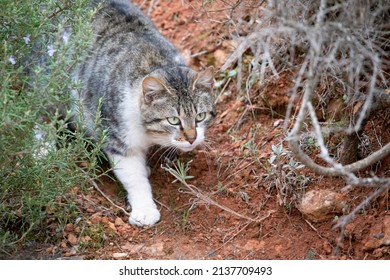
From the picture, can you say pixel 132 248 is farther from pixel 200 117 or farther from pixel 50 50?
pixel 50 50

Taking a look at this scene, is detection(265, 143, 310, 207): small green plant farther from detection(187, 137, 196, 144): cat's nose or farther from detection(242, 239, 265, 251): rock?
detection(187, 137, 196, 144): cat's nose

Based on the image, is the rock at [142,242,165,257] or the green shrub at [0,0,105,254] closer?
the green shrub at [0,0,105,254]

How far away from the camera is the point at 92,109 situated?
4344 mm

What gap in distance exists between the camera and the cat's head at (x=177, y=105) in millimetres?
3947

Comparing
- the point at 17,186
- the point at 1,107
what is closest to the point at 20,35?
the point at 1,107

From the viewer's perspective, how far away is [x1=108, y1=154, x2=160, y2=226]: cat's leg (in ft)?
13.1

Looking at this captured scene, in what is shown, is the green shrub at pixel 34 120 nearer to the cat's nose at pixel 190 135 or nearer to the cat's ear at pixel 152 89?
the cat's ear at pixel 152 89

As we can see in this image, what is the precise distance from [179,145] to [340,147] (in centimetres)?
97

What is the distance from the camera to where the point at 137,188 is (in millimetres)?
4133

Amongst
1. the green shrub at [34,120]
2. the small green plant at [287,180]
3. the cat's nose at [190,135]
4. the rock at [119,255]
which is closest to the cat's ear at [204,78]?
the cat's nose at [190,135]

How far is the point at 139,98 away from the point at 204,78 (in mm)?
427

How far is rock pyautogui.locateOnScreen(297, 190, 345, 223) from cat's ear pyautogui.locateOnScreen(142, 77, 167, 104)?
108cm

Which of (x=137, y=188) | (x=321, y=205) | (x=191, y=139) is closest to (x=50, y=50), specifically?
(x=191, y=139)

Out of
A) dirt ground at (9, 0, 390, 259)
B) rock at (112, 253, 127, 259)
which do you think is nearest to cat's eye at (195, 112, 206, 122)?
dirt ground at (9, 0, 390, 259)
